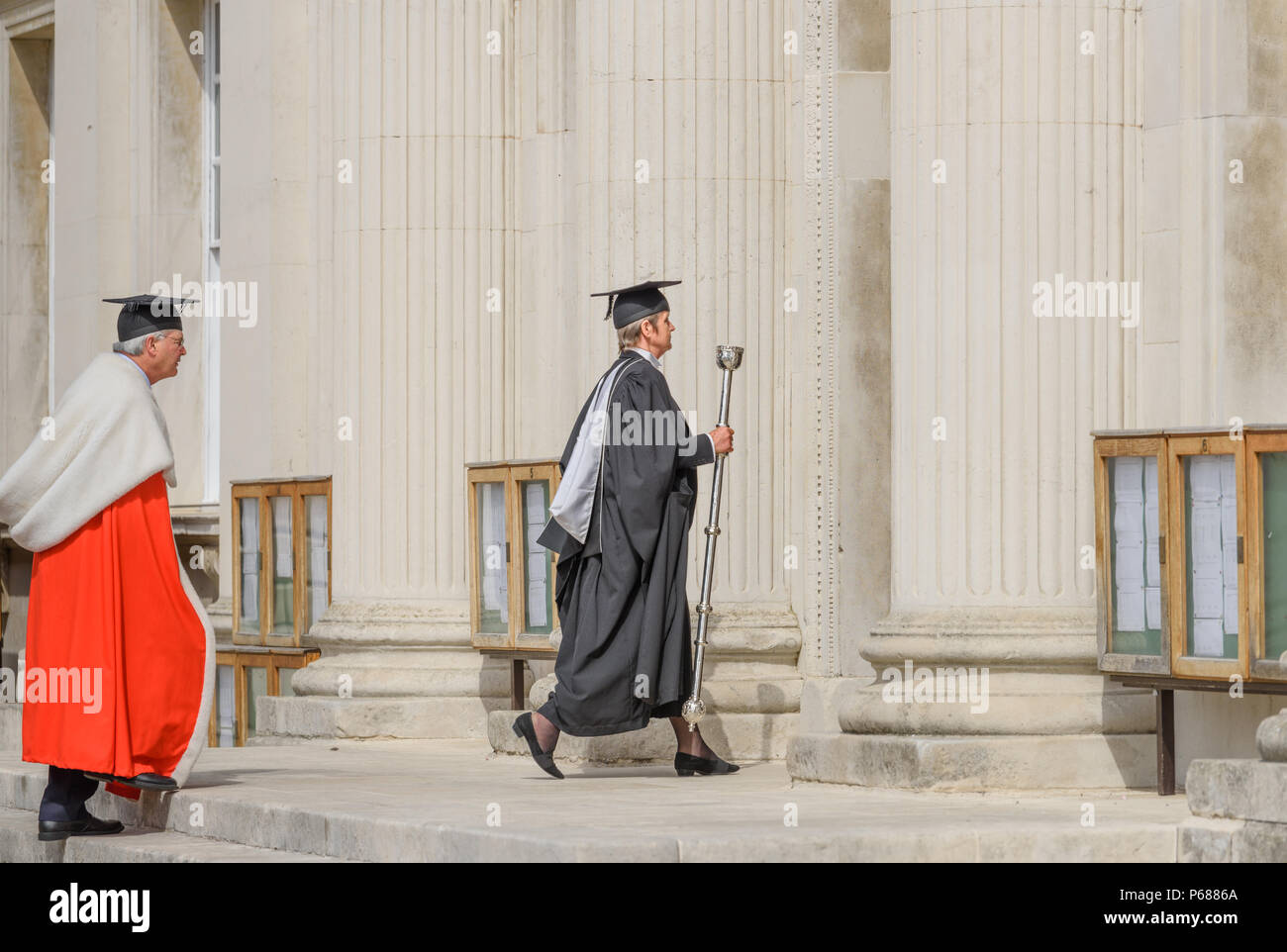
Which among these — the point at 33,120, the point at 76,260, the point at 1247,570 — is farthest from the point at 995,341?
the point at 33,120

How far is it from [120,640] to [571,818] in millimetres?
2093

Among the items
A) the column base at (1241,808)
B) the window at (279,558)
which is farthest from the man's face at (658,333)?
the window at (279,558)

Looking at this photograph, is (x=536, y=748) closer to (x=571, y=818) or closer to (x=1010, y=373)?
(x=571, y=818)

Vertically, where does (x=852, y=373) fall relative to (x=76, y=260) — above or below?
below

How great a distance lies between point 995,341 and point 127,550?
339 centimetres

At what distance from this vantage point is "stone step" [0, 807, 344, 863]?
9195 mm

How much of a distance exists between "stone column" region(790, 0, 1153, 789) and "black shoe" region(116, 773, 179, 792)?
250cm

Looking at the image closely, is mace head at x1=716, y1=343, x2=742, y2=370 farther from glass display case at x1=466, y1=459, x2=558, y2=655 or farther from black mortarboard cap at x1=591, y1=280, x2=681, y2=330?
glass display case at x1=466, y1=459, x2=558, y2=655

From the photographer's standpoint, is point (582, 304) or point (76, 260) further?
point (76, 260)

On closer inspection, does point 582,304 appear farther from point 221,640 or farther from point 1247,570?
point 221,640

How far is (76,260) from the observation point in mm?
20359

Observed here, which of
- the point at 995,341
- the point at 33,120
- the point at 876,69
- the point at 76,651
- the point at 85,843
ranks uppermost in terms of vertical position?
the point at 33,120

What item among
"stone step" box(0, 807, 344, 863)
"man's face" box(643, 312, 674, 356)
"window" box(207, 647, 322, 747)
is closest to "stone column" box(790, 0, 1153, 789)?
"man's face" box(643, 312, 674, 356)

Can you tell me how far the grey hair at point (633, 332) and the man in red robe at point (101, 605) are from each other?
199cm
